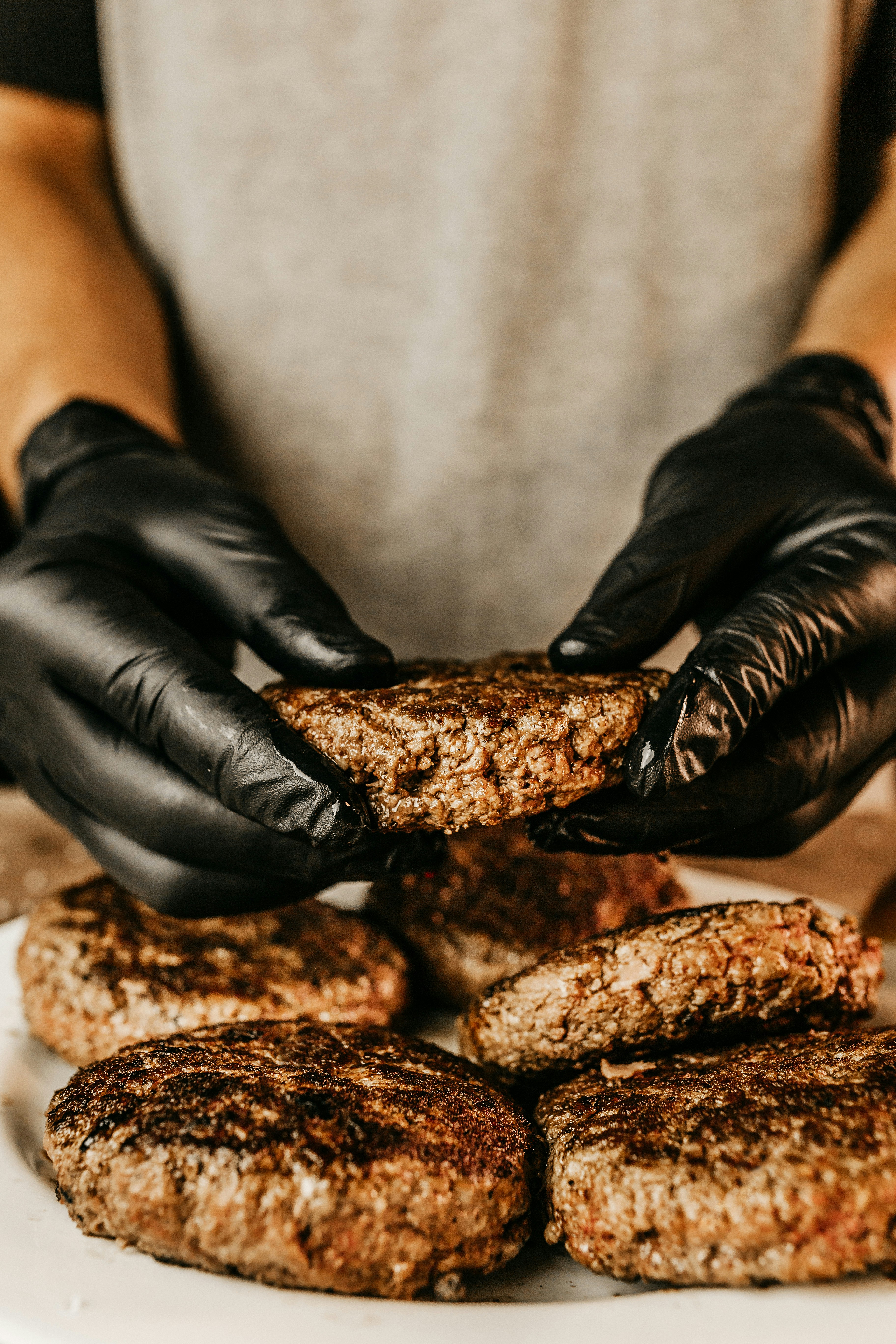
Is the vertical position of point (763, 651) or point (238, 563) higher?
point (763, 651)

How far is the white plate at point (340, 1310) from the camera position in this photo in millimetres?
911

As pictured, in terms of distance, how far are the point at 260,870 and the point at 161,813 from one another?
0.17m

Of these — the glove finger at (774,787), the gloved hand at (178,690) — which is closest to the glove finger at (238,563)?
the gloved hand at (178,690)

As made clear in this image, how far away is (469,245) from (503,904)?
5.27 feet

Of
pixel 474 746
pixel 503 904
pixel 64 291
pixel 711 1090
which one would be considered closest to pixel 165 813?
pixel 474 746

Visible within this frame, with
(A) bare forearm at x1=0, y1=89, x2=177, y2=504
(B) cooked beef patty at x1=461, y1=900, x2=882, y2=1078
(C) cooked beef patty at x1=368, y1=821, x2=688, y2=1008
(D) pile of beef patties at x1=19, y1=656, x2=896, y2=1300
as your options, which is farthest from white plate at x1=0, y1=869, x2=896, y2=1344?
(A) bare forearm at x1=0, y1=89, x2=177, y2=504

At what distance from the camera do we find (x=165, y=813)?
1.46m

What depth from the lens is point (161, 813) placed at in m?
1.46

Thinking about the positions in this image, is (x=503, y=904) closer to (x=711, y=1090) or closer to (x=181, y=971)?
(x=181, y=971)

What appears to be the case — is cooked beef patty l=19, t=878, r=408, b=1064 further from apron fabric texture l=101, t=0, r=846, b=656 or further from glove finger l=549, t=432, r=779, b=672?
apron fabric texture l=101, t=0, r=846, b=656

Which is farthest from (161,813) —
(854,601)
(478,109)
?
(478,109)

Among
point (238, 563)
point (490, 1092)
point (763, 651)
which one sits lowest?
point (490, 1092)

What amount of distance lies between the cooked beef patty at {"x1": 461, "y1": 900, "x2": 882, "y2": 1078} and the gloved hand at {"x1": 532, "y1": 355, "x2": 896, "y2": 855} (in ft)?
0.49

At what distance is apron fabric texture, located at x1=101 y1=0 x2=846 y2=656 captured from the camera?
2375 mm
